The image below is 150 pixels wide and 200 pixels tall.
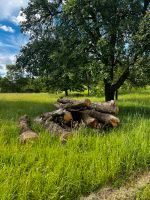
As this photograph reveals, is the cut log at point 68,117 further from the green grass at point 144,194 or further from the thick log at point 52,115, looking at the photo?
the green grass at point 144,194

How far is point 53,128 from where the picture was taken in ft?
44.8

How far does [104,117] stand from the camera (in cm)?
1462

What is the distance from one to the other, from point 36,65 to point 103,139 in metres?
13.9

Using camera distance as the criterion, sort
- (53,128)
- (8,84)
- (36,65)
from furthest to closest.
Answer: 1. (8,84)
2. (36,65)
3. (53,128)

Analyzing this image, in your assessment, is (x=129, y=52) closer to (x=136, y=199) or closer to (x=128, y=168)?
(x=128, y=168)

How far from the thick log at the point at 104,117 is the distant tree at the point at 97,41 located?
649 centimetres

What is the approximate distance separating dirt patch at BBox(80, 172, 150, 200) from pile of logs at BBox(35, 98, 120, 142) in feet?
15.1

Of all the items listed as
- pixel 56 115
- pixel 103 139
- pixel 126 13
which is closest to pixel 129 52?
pixel 126 13

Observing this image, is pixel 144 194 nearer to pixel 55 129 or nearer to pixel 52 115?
pixel 55 129

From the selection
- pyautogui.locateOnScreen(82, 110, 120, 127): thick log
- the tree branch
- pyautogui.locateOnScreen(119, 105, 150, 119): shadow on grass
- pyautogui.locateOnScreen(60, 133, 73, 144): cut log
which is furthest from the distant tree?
pyautogui.locateOnScreen(60, 133, 73, 144): cut log

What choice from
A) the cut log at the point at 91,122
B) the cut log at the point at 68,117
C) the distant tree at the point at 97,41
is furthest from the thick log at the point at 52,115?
the distant tree at the point at 97,41

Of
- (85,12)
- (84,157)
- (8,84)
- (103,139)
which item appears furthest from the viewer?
(8,84)

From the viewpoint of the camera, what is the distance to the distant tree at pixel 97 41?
2189cm

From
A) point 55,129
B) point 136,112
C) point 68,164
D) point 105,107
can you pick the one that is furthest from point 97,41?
point 68,164
